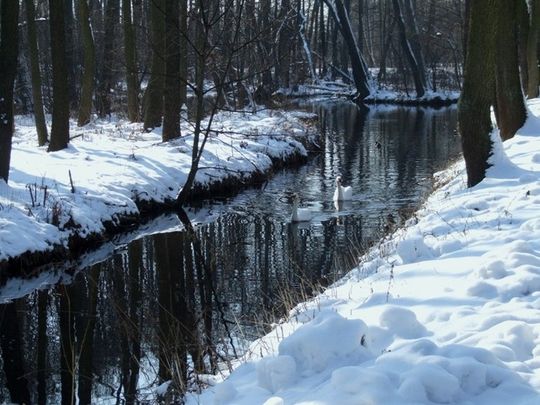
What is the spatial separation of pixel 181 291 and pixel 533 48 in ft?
52.2

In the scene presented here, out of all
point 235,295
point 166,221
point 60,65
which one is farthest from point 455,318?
point 60,65

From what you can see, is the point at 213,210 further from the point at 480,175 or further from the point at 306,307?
the point at 306,307

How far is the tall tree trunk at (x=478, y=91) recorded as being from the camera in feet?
34.1

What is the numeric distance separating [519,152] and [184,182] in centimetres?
736

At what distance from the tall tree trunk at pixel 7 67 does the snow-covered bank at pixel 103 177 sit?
0.63m

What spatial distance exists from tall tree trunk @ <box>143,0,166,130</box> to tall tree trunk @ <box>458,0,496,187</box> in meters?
9.57

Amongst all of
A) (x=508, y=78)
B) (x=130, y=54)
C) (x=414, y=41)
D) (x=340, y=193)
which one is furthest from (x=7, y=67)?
(x=414, y=41)

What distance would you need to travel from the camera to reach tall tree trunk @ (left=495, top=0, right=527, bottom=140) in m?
13.8

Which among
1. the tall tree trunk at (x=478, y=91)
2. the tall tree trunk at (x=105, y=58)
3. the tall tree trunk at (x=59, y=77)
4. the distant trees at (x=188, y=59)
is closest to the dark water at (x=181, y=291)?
the tall tree trunk at (x=478, y=91)

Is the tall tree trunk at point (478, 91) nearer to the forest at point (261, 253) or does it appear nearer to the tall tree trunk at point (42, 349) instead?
the forest at point (261, 253)

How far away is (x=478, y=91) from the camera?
1068 cm

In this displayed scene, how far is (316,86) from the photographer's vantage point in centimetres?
5338

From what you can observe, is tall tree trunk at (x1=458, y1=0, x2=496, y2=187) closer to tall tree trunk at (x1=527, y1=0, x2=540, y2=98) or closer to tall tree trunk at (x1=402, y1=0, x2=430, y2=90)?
tall tree trunk at (x1=527, y1=0, x2=540, y2=98)

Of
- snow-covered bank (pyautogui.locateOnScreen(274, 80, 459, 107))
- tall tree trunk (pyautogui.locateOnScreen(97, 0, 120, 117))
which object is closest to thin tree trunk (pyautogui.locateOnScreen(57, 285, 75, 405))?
tall tree trunk (pyautogui.locateOnScreen(97, 0, 120, 117))
